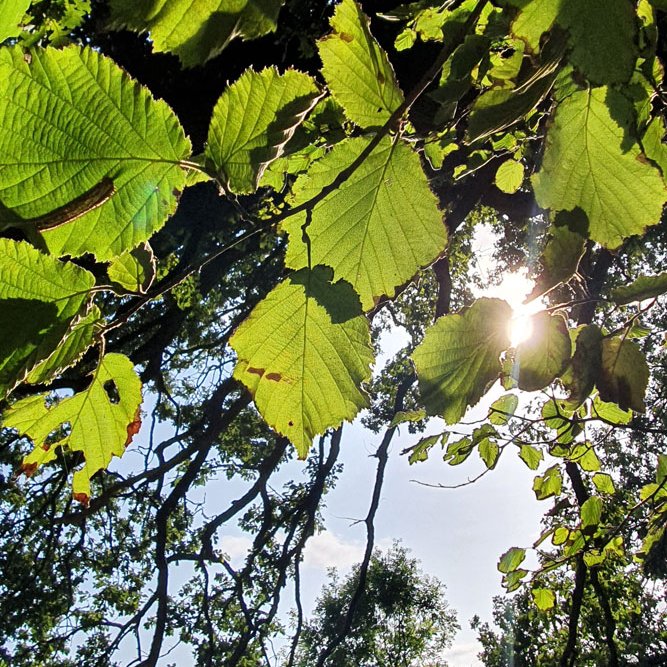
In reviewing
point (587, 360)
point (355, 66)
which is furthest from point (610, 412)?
point (355, 66)

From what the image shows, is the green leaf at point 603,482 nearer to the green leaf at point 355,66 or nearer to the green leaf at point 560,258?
the green leaf at point 560,258

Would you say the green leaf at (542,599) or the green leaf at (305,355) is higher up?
the green leaf at (542,599)

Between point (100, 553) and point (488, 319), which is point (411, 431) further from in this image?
point (488, 319)

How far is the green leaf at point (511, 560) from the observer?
1.43 m

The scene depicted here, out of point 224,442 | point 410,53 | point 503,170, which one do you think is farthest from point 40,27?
point 224,442

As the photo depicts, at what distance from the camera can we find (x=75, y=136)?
0.35 m

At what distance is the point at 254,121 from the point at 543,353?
0.42 m

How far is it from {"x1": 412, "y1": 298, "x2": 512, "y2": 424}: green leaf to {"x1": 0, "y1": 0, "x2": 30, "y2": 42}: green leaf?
0.49 metres

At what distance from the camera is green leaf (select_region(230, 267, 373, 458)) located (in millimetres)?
507

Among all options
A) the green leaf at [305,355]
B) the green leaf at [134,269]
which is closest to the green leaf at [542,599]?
the green leaf at [305,355]

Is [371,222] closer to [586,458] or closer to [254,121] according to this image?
[254,121]

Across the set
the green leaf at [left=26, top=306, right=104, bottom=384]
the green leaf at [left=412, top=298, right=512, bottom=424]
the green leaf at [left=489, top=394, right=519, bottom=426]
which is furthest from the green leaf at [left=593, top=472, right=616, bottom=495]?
the green leaf at [left=26, top=306, right=104, bottom=384]

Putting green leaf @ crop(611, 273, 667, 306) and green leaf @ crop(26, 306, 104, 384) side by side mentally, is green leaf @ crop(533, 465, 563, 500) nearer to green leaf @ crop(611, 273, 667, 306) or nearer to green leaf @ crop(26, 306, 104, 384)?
green leaf @ crop(611, 273, 667, 306)

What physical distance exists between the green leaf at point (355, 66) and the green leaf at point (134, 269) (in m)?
0.21
